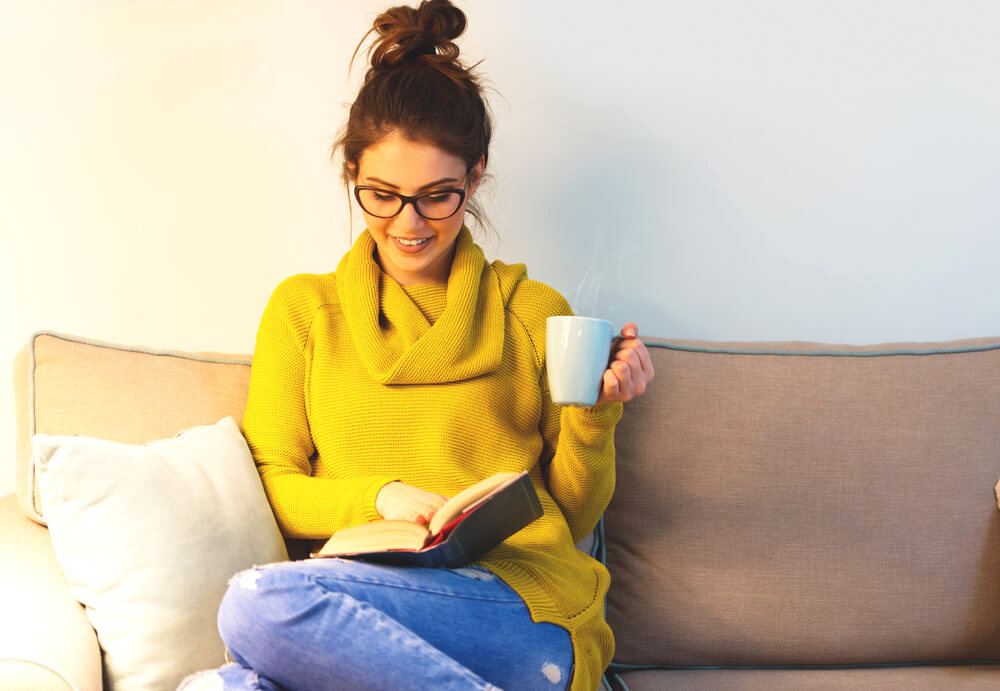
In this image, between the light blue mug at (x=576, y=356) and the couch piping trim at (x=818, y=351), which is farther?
the couch piping trim at (x=818, y=351)

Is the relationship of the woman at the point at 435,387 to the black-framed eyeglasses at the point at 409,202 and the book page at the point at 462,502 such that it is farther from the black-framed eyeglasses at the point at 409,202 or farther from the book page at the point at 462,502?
the book page at the point at 462,502

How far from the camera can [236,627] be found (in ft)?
3.36

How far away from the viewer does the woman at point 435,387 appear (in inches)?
48.6

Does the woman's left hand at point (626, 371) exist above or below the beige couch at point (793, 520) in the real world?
above

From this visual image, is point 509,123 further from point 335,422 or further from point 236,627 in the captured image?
point 236,627

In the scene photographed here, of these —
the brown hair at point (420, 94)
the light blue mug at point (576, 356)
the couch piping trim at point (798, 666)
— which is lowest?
the couch piping trim at point (798, 666)

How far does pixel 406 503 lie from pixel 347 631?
0.74 feet

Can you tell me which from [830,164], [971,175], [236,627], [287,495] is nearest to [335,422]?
[287,495]

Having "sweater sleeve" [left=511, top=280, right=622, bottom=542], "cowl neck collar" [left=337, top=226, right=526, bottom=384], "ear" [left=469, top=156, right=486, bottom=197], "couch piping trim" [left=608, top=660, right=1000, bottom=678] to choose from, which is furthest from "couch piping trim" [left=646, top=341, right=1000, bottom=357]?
"couch piping trim" [left=608, top=660, right=1000, bottom=678]

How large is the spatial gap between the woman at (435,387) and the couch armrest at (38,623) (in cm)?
31

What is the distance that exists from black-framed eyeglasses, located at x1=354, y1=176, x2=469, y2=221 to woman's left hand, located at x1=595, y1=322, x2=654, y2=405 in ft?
1.16

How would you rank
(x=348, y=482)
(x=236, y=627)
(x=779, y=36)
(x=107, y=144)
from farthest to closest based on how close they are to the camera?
(x=779, y=36), (x=107, y=144), (x=348, y=482), (x=236, y=627)

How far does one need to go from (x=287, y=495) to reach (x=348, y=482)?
11 centimetres

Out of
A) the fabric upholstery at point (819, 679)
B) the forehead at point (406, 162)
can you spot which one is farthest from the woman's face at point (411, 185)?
the fabric upholstery at point (819, 679)
